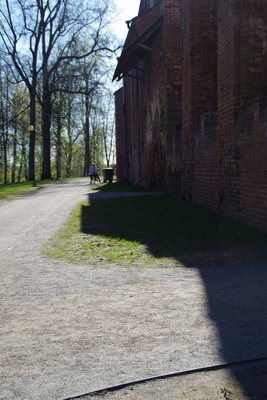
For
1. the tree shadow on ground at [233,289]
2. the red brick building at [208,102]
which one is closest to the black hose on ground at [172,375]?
the tree shadow on ground at [233,289]

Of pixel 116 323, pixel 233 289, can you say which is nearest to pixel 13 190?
pixel 233 289

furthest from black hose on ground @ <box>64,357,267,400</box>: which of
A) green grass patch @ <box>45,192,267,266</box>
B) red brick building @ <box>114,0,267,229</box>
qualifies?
red brick building @ <box>114,0,267,229</box>

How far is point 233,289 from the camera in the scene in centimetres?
477

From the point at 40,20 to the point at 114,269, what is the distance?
1266 inches

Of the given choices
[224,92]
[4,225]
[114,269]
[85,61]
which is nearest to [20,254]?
[114,269]

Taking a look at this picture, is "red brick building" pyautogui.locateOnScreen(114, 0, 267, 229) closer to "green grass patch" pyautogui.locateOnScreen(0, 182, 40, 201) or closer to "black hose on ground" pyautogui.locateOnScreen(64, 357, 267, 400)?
"black hose on ground" pyautogui.locateOnScreen(64, 357, 267, 400)

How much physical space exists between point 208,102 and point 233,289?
8.95 m

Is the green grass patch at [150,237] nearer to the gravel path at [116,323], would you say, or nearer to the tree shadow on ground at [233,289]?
the tree shadow on ground at [233,289]

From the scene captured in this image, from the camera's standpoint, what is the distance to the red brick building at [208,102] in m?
8.57

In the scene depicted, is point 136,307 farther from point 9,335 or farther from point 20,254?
point 20,254

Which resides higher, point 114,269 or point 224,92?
point 224,92

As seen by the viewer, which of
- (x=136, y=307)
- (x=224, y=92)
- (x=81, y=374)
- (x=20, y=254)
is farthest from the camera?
(x=224, y=92)

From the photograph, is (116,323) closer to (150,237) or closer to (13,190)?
(150,237)

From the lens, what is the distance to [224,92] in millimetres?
9797
